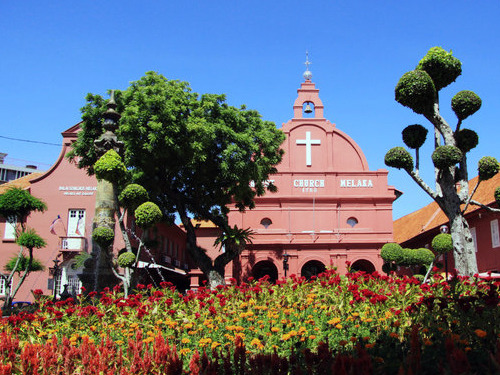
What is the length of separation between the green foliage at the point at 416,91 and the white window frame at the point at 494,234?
14364 mm

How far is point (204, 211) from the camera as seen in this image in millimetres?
23016

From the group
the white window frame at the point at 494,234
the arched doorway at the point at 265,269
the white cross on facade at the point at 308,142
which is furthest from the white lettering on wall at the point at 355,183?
the white window frame at the point at 494,234

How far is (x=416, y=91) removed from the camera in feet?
34.4

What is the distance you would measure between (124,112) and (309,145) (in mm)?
14386

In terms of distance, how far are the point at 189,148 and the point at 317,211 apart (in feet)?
40.8

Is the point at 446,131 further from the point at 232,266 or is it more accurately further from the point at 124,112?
the point at 232,266

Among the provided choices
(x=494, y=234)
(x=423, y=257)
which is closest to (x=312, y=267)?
(x=423, y=257)

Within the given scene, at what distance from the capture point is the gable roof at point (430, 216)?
2539cm

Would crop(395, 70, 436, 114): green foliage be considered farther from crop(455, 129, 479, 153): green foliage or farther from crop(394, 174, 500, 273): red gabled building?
crop(394, 174, 500, 273): red gabled building

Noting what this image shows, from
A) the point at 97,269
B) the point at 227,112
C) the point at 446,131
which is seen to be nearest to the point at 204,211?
the point at 227,112

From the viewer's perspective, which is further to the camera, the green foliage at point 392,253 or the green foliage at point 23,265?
the green foliage at point 23,265

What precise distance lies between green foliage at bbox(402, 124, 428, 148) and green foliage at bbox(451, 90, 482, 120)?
791 millimetres

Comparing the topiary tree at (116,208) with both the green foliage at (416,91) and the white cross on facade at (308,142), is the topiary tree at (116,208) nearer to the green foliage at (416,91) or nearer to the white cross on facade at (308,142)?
the green foliage at (416,91)

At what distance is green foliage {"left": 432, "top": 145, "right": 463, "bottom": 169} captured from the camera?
10.2 meters
